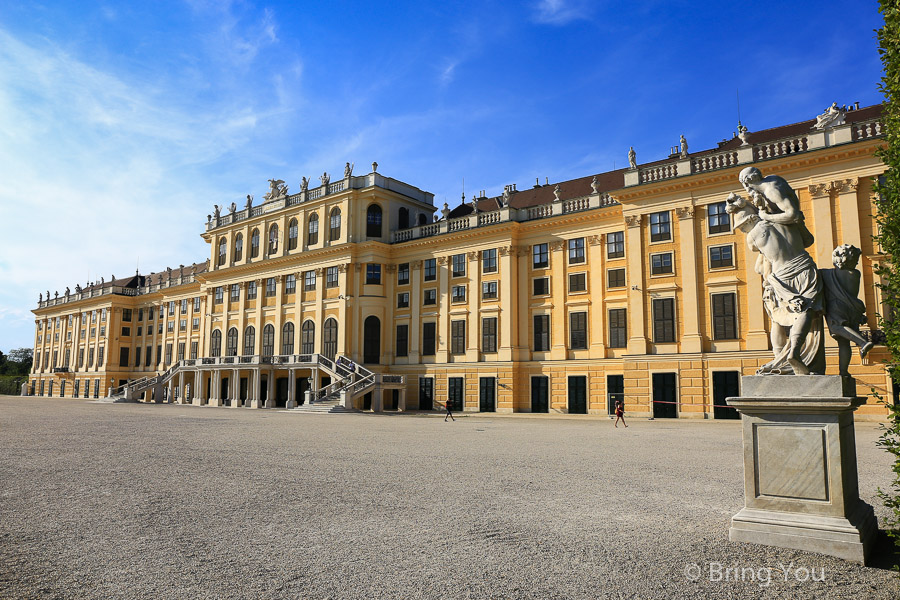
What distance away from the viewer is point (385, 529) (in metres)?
7.29

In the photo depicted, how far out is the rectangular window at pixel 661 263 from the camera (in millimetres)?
35438

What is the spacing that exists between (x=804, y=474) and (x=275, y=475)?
851cm

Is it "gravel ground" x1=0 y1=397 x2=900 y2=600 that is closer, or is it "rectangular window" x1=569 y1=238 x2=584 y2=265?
"gravel ground" x1=0 y1=397 x2=900 y2=600

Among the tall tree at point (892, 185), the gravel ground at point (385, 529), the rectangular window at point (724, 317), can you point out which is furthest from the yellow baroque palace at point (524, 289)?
the tall tree at point (892, 185)

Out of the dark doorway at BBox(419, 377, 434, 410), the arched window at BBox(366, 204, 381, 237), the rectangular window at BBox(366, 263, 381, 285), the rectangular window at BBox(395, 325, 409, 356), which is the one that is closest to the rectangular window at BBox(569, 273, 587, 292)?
the dark doorway at BBox(419, 377, 434, 410)

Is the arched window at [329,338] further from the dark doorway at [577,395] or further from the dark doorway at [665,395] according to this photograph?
the dark doorway at [665,395]

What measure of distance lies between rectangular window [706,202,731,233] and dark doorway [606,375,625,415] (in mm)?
10149

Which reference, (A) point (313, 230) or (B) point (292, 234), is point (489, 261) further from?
(B) point (292, 234)

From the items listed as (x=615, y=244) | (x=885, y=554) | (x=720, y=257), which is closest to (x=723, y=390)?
(x=720, y=257)

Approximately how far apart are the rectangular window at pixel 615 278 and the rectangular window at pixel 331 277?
22630mm

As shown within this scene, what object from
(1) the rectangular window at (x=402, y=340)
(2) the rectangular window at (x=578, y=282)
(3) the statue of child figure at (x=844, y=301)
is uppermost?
(2) the rectangular window at (x=578, y=282)

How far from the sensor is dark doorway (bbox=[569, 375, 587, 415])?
1526 inches

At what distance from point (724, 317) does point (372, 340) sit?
86.2 ft

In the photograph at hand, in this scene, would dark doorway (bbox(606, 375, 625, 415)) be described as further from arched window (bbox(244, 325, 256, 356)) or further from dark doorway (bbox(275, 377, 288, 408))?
arched window (bbox(244, 325, 256, 356))
